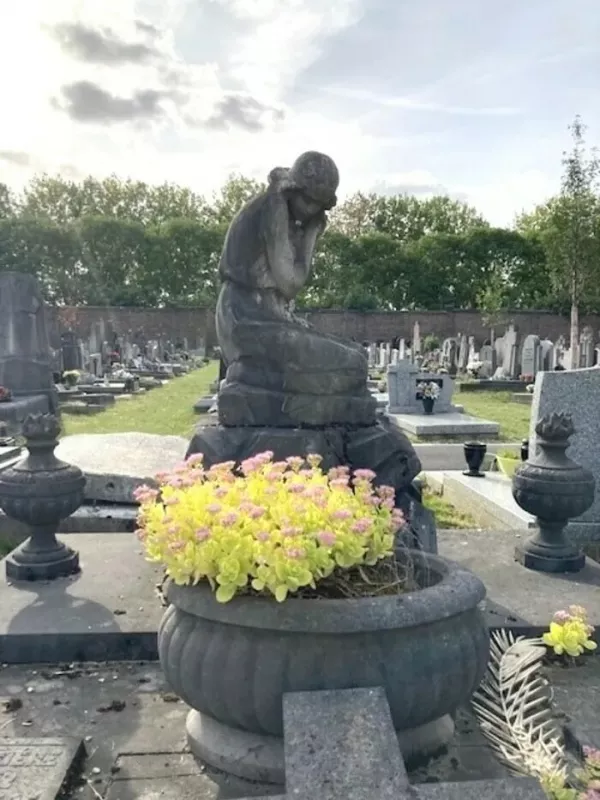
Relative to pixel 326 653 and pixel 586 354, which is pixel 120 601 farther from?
pixel 586 354

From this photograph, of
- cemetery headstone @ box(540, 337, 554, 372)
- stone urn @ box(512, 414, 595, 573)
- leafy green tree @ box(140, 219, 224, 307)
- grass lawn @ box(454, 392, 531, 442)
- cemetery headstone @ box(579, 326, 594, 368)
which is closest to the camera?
stone urn @ box(512, 414, 595, 573)

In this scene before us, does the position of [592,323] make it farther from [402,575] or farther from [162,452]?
[402,575]

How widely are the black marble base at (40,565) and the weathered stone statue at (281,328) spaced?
4.43ft

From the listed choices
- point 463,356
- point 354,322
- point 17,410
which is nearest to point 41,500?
point 17,410

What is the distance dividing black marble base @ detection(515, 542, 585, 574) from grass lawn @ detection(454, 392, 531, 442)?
26.0ft

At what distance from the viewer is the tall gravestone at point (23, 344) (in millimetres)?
14047

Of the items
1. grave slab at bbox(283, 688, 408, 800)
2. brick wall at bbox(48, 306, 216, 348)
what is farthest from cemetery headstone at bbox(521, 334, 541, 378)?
brick wall at bbox(48, 306, 216, 348)

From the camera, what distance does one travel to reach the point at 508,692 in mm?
3088

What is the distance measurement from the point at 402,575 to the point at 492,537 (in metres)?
3.09

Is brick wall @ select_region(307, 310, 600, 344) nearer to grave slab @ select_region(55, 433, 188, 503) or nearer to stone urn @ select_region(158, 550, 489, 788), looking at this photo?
grave slab @ select_region(55, 433, 188, 503)

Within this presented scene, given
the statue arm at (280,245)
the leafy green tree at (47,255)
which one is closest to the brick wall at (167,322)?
the leafy green tree at (47,255)

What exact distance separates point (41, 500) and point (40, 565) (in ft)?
1.46

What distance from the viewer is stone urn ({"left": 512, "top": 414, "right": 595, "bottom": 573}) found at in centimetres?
459

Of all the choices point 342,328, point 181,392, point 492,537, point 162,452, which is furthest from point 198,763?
point 342,328
